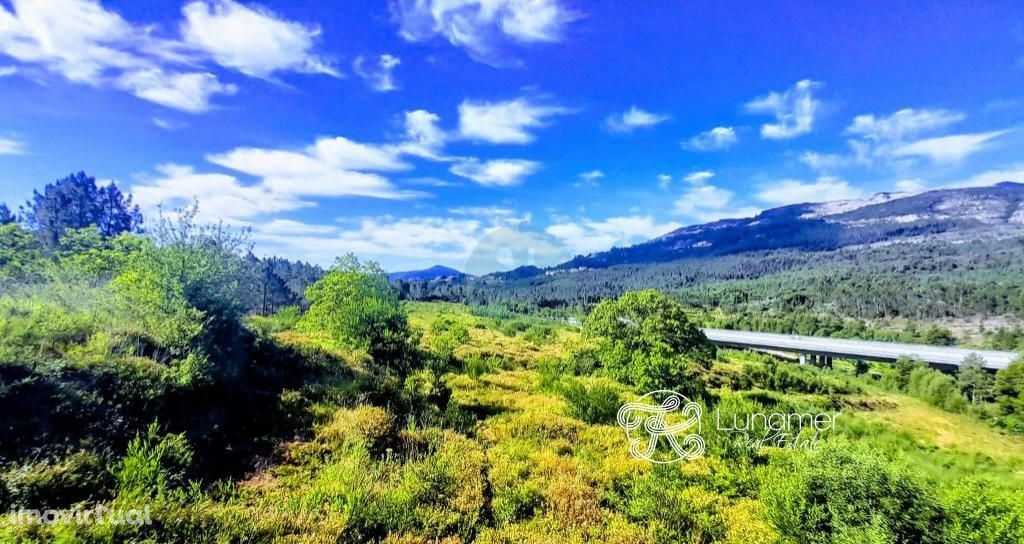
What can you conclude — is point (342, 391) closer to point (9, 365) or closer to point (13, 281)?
point (9, 365)

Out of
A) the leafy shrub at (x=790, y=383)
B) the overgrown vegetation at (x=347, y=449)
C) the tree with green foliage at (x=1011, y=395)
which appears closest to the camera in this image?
the overgrown vegetation at (x=347, y=449)

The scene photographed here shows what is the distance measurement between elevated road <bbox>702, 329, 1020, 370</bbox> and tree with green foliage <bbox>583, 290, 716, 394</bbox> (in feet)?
96.6

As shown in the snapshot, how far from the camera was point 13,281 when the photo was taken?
57.8 feet

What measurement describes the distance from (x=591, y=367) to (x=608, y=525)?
16326 millimetres

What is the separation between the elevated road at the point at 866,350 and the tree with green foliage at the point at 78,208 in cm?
8261

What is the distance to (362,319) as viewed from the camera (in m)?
19.5

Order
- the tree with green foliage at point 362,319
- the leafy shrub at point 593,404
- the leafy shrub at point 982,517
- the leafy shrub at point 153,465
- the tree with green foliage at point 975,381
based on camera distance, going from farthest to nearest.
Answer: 1. the tree with green foliage at point 975,381
2. the tree with green foliage at point 362,319
3. the leafy shrub at point 593,404
4. the leafy shrub at point 153,465
5. the leafy shrub at point 982,517

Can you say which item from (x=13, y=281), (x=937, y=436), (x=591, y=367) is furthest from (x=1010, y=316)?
(x=13, y=281)

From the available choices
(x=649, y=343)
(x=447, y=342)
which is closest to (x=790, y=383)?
(x=649, y=343)

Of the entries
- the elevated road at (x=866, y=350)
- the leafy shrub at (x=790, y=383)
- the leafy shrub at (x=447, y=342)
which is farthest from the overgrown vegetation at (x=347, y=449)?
the elevated road at (x=866, y=350)

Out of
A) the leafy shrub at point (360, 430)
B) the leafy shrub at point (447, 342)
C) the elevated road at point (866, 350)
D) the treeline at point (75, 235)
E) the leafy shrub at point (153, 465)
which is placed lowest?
the elevated road at point (866, 350)

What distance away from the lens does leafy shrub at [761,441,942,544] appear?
5797 mm

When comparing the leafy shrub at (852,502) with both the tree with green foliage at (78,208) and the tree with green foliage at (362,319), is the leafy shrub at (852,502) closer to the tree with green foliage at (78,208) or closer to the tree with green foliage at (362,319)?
the tree with green foliage at (362,319)

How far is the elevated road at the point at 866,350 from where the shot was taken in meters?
46.5
